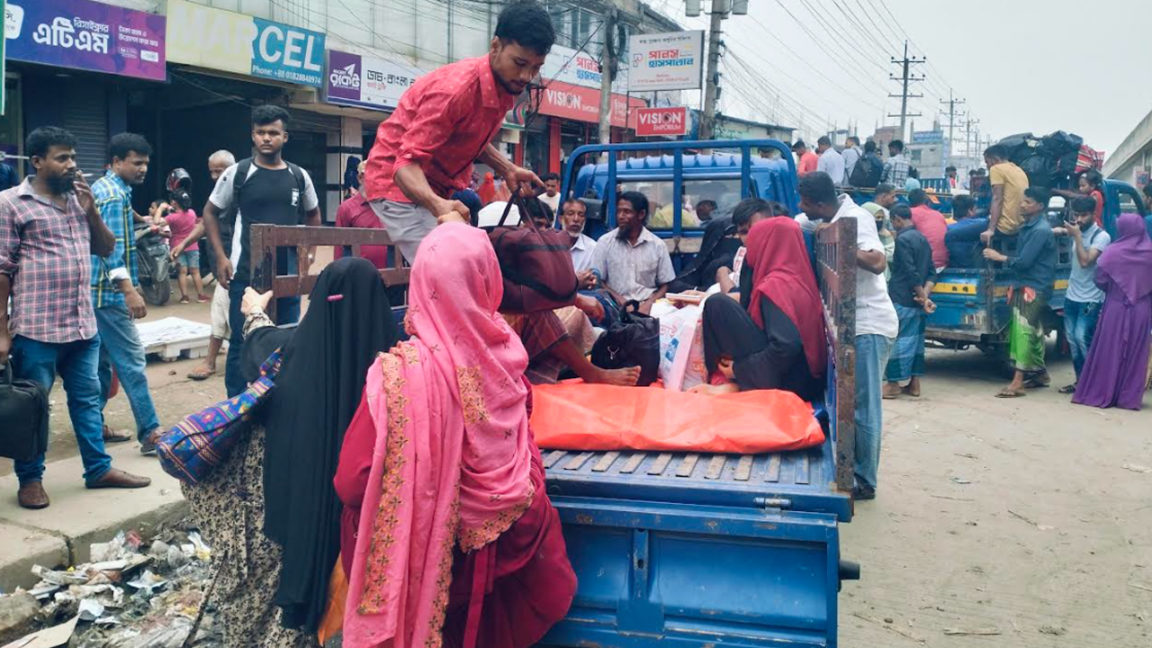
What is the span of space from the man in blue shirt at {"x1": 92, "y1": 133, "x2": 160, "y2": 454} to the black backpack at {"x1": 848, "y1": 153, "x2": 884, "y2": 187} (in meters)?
9.72

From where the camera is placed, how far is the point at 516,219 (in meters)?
6.34

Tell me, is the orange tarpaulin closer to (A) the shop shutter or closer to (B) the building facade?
(B) the building facade

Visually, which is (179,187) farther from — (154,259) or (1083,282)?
(1083,282)

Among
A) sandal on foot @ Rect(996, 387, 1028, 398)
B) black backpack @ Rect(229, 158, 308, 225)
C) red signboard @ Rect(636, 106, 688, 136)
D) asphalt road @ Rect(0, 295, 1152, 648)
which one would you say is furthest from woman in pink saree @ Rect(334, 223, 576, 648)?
red signboard @ Rect(636, 106, 688, 136)

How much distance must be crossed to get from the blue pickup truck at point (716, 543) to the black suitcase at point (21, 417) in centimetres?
255

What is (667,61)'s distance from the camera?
55.6 ft

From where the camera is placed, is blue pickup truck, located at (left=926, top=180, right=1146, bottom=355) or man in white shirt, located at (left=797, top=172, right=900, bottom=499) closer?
man in white shirt, located at (left=797, top=172, right=900, bottom=499)

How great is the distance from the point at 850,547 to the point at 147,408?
383 centimetres

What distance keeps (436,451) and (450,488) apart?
4.0 inches

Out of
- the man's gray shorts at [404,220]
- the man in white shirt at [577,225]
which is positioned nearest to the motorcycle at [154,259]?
the man in white shirt at [577,225]

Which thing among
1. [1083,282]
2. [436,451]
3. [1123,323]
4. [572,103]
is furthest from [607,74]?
[436,451]

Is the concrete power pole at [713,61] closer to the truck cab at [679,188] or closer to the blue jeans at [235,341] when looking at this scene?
the truck cab at [679,188]

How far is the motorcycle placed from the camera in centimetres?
1069

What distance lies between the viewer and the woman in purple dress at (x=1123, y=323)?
315 inches
